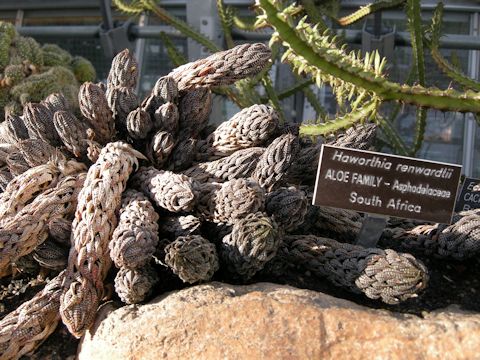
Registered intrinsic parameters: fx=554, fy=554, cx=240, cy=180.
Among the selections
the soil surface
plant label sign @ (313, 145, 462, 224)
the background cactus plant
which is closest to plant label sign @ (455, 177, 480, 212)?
the soil surface

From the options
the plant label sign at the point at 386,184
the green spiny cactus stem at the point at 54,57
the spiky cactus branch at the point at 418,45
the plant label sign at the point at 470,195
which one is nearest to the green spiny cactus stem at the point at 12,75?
the green spiny cactus stem at the point at 54,57

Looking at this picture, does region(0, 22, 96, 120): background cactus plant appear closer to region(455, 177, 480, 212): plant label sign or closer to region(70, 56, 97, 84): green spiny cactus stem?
region(70, 56, 97, 84): green spiny cactus stem

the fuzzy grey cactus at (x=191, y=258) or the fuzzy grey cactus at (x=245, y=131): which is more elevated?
the fuzzy grey cactus at (x=245, y=131)

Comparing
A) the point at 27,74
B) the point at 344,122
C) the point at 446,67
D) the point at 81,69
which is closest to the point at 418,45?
the point at 446,67

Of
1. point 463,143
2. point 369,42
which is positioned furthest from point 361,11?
point 463,143

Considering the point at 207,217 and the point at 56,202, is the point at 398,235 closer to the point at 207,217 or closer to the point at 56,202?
the point at 207,217

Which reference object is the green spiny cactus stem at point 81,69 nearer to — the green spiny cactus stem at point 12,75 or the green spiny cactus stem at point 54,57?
the green spiny cactus stem at point 54,57

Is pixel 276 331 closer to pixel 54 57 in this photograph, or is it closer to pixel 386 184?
pixel 386 184
